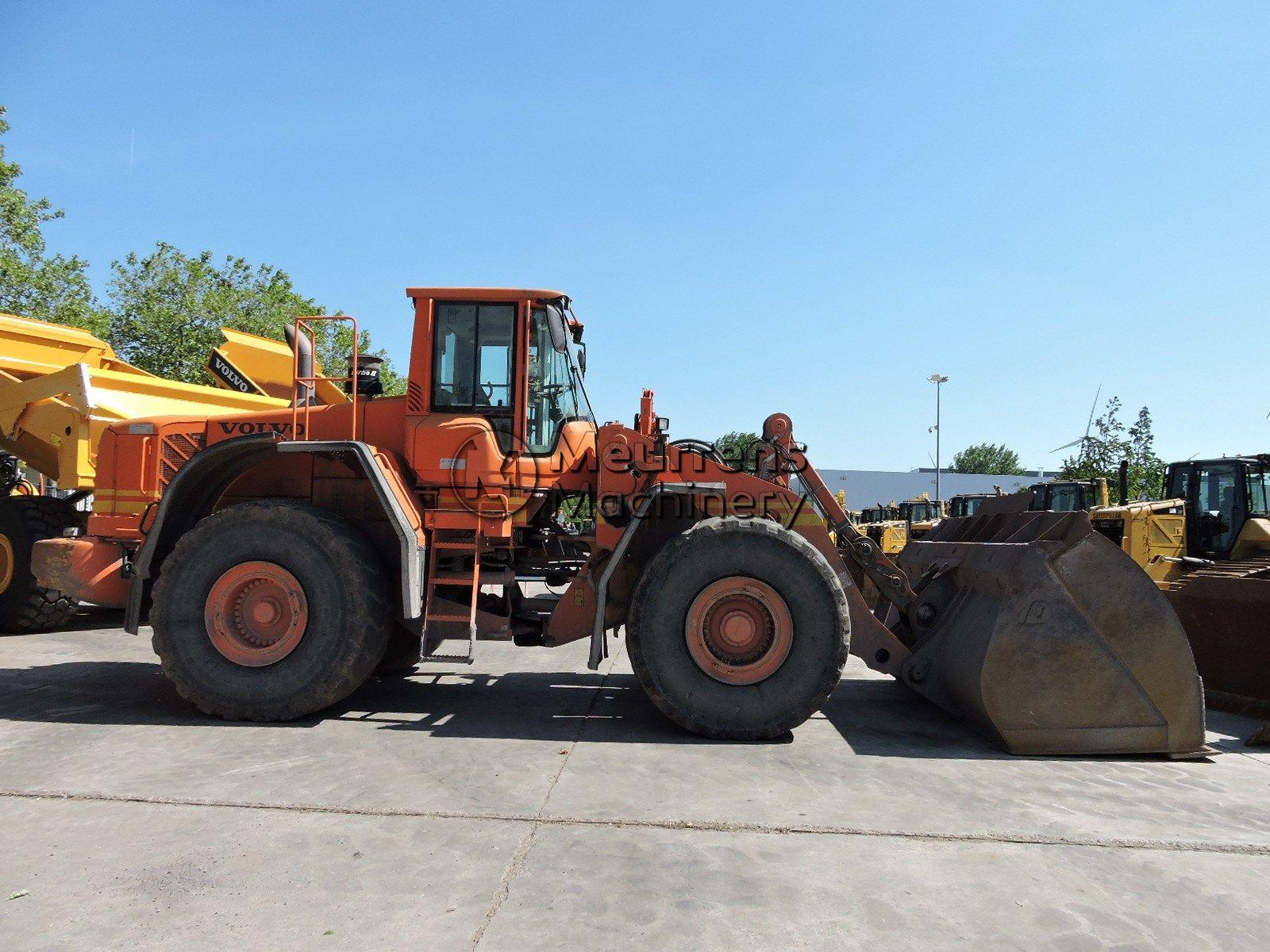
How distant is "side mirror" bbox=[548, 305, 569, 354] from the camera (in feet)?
19.8

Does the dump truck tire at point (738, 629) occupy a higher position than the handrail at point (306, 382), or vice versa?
the handrail at point (306, 382)

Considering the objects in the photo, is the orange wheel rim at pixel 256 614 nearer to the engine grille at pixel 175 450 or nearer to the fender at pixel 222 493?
the fender at pixel 222 493

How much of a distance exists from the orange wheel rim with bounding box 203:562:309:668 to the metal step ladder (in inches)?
33.5

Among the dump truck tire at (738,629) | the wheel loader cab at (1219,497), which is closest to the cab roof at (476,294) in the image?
the dump truck tire at (738,629)

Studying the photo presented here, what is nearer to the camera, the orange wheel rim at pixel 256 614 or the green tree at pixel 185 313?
the orange wheel rim at pixel 256 614

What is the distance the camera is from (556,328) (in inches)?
238

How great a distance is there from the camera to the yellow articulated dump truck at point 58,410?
30.6 feet

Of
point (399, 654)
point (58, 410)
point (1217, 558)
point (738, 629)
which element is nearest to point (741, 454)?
point (738, 629)

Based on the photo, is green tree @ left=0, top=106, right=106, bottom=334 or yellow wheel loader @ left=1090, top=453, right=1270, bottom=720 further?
green tree @ left=0, top=106, right=106, bottom=334

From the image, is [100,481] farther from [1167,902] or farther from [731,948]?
[1167,902]

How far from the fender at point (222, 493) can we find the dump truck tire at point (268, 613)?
30cm

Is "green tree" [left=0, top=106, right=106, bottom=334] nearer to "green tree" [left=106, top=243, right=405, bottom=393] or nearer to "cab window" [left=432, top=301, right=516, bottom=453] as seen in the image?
"green tree" [left=106, top=243, right=405, bottom=393]

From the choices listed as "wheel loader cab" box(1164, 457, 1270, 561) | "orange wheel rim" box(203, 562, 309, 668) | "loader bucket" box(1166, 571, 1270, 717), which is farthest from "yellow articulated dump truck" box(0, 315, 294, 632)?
"wheel loader cab" box(1164, 457, 1270, 561)

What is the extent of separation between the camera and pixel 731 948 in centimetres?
289
